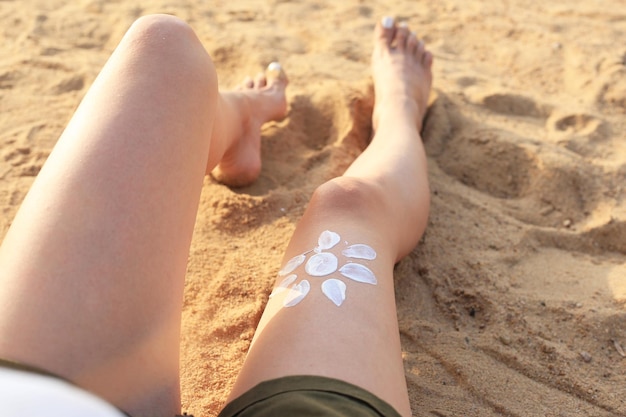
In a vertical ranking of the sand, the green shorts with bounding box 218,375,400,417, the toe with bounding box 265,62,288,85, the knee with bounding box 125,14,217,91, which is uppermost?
the knee with bounding box 125,14,217,91

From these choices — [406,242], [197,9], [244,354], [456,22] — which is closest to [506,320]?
[406,242]

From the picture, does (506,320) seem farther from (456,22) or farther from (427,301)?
(456,22)

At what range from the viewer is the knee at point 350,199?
1357mm

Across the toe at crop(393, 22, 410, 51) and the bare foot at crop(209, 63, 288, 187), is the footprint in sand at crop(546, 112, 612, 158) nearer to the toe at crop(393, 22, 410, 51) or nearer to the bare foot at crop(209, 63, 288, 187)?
the toe at crop(393, 22, 410, 51)

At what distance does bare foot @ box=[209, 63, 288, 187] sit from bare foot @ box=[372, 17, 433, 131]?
36 centimetres

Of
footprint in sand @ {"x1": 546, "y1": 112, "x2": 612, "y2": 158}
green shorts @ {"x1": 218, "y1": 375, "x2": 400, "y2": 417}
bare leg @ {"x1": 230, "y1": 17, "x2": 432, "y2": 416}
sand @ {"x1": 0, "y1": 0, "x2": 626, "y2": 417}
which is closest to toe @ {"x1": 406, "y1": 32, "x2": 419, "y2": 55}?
sand @ {"x1": 0, "y1": 0, "x2": 626, "y2": 417}

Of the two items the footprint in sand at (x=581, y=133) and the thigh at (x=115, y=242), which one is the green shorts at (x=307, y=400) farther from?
the footprint in sand at (x=581, y=133)

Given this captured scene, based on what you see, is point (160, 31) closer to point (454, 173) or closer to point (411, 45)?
point (454, 173)

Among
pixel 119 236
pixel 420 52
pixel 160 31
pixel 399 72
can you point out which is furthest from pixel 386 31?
pixel 119 236

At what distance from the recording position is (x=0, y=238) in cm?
163

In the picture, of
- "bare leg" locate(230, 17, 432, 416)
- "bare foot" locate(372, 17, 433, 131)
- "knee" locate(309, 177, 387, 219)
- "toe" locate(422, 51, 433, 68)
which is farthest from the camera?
"toe" locate(422, 51, 433, 68)

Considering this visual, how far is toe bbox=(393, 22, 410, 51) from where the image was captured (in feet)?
8.25

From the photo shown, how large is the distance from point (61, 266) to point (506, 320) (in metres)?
1.02

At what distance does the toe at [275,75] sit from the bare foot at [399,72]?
349 mm
